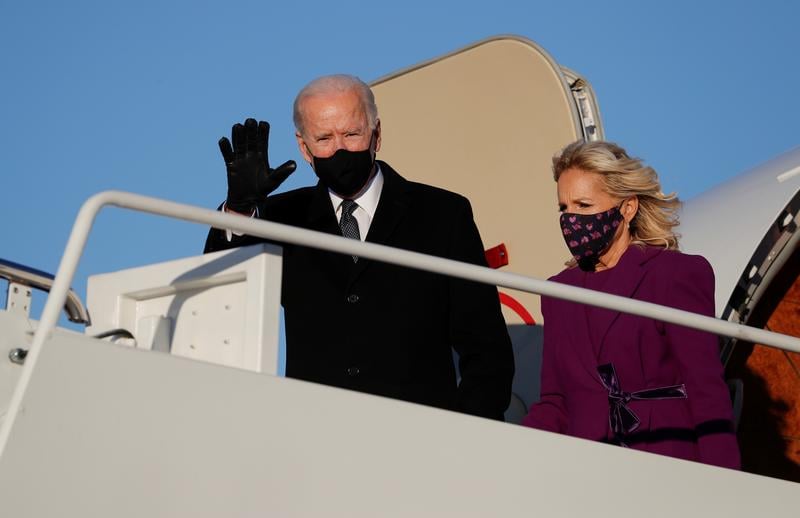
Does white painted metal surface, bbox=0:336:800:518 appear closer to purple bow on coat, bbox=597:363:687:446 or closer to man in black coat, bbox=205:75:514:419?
purple bow on coat, bbox=597:363:687:446

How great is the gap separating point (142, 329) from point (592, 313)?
176cm

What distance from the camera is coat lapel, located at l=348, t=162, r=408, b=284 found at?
207 inches

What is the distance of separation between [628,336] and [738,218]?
2.30 metres

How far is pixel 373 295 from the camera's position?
17.0ft

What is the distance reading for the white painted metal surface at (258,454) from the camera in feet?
12.8

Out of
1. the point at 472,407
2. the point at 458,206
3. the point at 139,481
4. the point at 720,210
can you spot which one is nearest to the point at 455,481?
the point at 472,407

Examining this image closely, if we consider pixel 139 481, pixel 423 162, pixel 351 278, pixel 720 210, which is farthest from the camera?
pixel 423 162

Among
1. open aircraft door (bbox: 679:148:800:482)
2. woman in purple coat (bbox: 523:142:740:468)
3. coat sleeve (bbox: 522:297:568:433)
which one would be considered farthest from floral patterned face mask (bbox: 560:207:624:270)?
open aircraft door (bbox: 679:148:800:482)

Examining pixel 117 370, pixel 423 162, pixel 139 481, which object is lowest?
pixel 139 481

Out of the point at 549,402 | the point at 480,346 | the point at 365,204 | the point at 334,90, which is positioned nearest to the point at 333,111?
the point at 334,90

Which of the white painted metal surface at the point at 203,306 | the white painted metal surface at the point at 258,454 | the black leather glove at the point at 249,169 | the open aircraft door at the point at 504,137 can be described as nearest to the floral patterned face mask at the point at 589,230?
the white painted metal surface at the point at 258,454

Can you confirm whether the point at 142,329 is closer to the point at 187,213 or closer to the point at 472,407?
the point at 187,213

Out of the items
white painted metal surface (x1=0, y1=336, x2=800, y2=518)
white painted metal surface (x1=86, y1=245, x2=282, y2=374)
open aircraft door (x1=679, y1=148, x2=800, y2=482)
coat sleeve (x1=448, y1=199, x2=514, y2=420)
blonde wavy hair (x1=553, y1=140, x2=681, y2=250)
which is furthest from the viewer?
open aircraft door (x1=679, y1=148, x2=800, y2=482)

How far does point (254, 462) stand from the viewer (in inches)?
162
